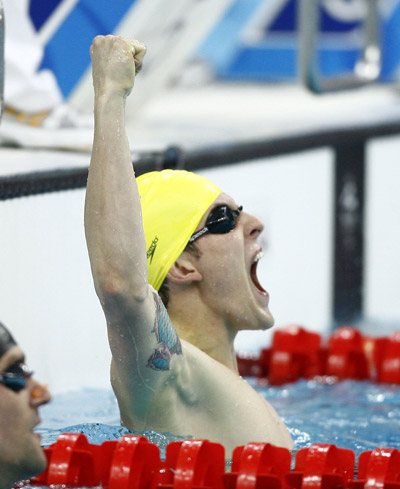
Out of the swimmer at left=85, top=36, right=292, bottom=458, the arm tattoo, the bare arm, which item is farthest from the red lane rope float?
the bare arm

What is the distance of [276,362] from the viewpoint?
12.0 ft

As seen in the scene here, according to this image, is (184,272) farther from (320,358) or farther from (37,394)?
(320,358)

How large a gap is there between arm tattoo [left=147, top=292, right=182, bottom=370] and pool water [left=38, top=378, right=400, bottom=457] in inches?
6.9

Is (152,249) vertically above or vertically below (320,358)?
above

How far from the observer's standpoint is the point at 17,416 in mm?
1420

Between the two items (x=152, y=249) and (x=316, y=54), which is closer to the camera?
(x=152, y=249)

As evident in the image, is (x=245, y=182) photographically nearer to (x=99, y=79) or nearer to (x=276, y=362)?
(x=276, y=362)

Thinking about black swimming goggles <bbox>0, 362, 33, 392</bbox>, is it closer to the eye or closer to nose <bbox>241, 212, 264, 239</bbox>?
the eye

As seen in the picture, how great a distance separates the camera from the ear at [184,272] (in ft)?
7.40

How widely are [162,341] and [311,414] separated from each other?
130 cm

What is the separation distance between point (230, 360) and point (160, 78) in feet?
10.9

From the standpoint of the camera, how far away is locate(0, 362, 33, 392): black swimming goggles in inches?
55.9

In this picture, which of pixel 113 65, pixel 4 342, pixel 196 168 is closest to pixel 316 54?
pixel 196 168

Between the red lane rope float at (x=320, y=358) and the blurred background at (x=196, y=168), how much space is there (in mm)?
474
